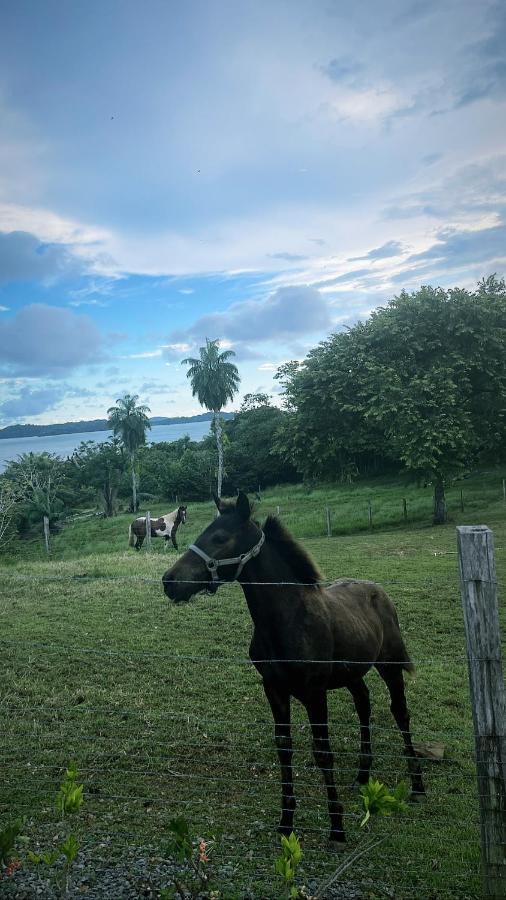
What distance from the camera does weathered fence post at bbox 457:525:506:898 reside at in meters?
3.19

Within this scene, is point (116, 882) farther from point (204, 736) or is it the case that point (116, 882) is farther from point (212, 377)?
point (212, 377)

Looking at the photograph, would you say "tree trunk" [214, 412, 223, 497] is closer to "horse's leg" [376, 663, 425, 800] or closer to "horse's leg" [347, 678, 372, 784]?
"horse's leg" [347, 678, 372, 784]

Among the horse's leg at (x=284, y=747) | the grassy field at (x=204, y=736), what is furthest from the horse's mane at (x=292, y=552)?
the horse's leg at (x=284, y=747)

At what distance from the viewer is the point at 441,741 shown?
578 centimetres

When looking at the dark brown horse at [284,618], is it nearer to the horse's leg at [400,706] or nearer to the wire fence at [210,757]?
the wire fence at [210,757]

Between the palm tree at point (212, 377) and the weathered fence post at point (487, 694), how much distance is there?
44.3 meters

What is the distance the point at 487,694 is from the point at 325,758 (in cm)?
158

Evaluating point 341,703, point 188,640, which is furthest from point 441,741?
point 188,640

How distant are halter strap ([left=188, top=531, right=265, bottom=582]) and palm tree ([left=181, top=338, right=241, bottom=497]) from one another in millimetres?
42975

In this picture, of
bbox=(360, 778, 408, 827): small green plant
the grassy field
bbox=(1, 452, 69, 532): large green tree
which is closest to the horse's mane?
the grassy field

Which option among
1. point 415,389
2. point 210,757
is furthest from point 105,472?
point 210,757

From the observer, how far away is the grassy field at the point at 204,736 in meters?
4.17

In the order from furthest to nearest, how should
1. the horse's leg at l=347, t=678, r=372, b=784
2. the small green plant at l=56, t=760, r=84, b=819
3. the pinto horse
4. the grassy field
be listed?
1. the pinto horse
2. the horse's leg at l=347, t=678, r=372, b=784
3. the grassy field
4. the small green plant at l=56, t=760, r=84, b=819

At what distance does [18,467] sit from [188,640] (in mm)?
47745
